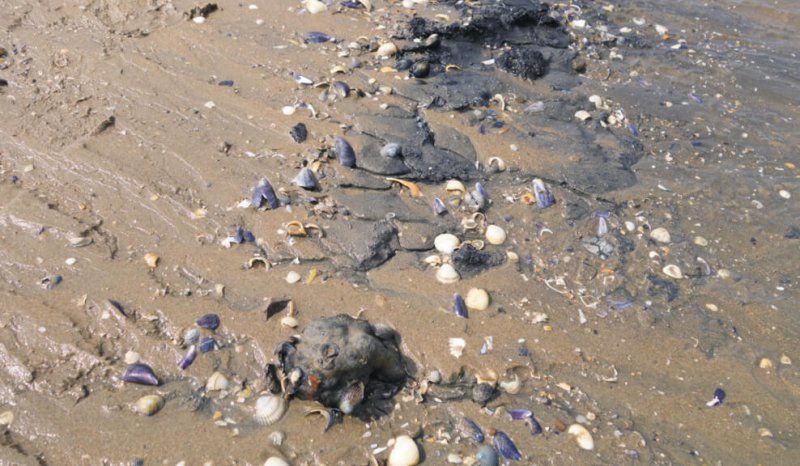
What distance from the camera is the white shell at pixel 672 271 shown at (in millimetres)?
4109

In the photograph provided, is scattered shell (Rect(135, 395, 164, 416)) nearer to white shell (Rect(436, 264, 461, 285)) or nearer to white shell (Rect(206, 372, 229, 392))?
white shell (Rect(206, 372, 229, 392))

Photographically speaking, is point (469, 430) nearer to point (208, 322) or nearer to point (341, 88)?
point (208, 322)

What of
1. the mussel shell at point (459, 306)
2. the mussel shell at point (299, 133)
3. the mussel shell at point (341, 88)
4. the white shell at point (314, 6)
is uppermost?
the white shell at point (314, 6)

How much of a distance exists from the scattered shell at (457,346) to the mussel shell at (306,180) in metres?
1.62

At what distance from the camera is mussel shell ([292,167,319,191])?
422 centimetres

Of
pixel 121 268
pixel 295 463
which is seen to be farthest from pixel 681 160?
pixel 121 268

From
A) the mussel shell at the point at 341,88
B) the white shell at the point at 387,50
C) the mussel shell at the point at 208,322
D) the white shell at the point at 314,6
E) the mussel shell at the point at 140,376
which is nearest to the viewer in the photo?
the mussel shell at the point at 140,376

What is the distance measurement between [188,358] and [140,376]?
0.26m

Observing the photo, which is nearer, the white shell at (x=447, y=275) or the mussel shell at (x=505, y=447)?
the mussel shell at (x=505, y=447)

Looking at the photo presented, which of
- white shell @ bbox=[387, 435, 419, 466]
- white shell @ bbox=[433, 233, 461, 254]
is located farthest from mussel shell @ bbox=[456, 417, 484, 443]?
white shell @ bbox=[433, 233, 461, 254]

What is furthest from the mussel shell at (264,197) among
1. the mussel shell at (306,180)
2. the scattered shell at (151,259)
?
→ the scattered shell at (151,259)

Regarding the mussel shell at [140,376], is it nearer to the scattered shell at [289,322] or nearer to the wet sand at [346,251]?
the wet sand at [346,251]

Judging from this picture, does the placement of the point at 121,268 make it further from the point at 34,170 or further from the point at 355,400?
the point at 355,400

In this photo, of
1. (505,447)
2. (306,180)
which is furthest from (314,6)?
(505,447)
